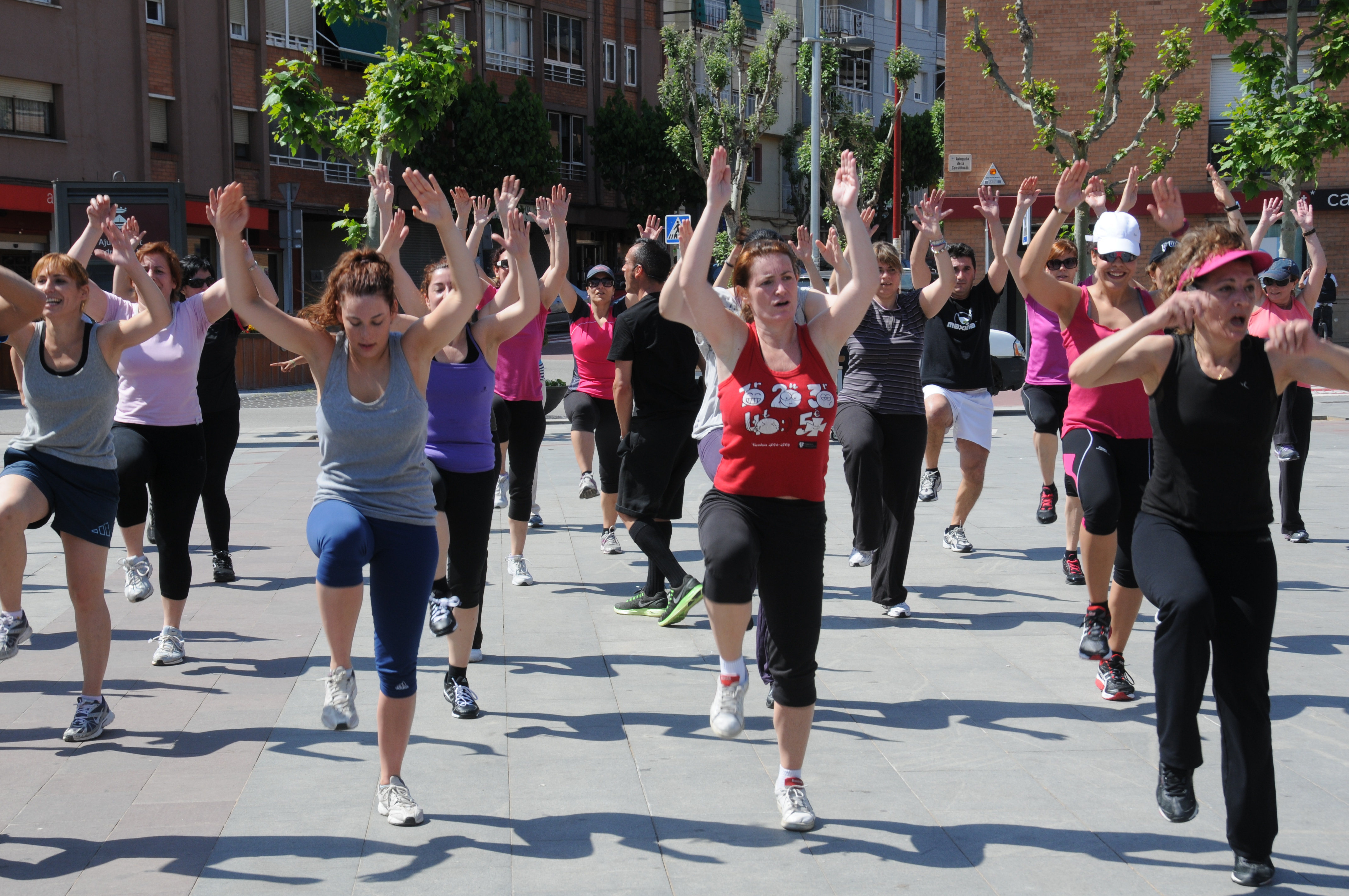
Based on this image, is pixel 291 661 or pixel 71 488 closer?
pixel 71 488

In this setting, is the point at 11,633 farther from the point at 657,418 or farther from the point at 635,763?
the point at 657,418

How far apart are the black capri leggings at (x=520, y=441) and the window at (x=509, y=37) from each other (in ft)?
124

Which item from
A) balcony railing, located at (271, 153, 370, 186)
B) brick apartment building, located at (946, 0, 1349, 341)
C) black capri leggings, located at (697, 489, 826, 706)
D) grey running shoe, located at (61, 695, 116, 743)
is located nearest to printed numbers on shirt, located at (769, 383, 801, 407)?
black capri leggings, located at (697, 489, 826, 706)

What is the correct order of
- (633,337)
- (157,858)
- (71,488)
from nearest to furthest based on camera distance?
(157,858), (71,488), (633,337)

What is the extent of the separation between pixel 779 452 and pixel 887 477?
10.0 feet

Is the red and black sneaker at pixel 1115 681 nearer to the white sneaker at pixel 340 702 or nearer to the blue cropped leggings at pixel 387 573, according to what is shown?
the blue cropped leggings at pixel 387 573

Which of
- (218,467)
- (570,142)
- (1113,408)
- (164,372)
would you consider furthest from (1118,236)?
(570,142)

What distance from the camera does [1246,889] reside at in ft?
12.0

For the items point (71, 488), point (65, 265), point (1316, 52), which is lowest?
point (71, 488)

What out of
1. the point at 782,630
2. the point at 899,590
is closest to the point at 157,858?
the point at 782,630

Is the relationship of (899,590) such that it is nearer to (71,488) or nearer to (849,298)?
(849,298)

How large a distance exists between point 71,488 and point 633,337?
2.95m

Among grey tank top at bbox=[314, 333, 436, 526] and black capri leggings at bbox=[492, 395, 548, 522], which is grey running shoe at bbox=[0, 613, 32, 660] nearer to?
grey tank top at bbox=[314, 333, 436, 526]

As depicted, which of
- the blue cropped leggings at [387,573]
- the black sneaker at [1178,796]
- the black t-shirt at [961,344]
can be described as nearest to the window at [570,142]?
the black t-shirt at [961,344]
